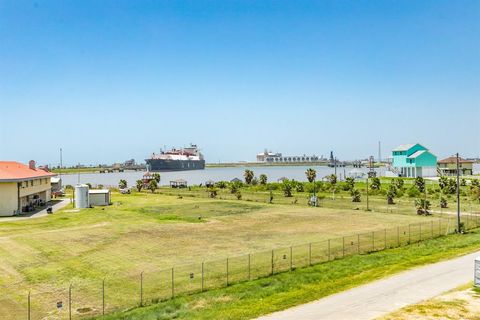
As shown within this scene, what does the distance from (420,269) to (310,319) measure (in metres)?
11.4

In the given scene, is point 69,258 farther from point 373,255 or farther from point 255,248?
point 373,255

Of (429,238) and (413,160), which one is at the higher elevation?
(413,160)

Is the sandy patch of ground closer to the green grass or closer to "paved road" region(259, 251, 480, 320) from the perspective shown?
"paved road" region(259, 251, 480, 320)

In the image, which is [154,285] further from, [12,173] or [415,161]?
[415,161]

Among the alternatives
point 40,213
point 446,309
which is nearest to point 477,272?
point 446,309

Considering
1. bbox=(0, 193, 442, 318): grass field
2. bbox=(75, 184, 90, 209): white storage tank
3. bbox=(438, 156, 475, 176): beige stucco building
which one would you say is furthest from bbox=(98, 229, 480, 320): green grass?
bbox=(438, 156, 475, 176): beige stucco building

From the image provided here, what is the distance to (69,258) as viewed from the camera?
31.2 metres

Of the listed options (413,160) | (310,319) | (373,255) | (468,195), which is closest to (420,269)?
(373,255)

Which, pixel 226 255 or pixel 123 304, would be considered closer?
pixel 123 304

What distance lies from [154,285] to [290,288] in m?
7.24

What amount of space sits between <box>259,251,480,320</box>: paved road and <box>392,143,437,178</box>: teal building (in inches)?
3623

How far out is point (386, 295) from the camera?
22.1m

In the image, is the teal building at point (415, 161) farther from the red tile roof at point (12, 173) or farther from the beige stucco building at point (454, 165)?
the red tile roof at point (12, 173)

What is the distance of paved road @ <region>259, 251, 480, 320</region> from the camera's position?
19.5 meters
